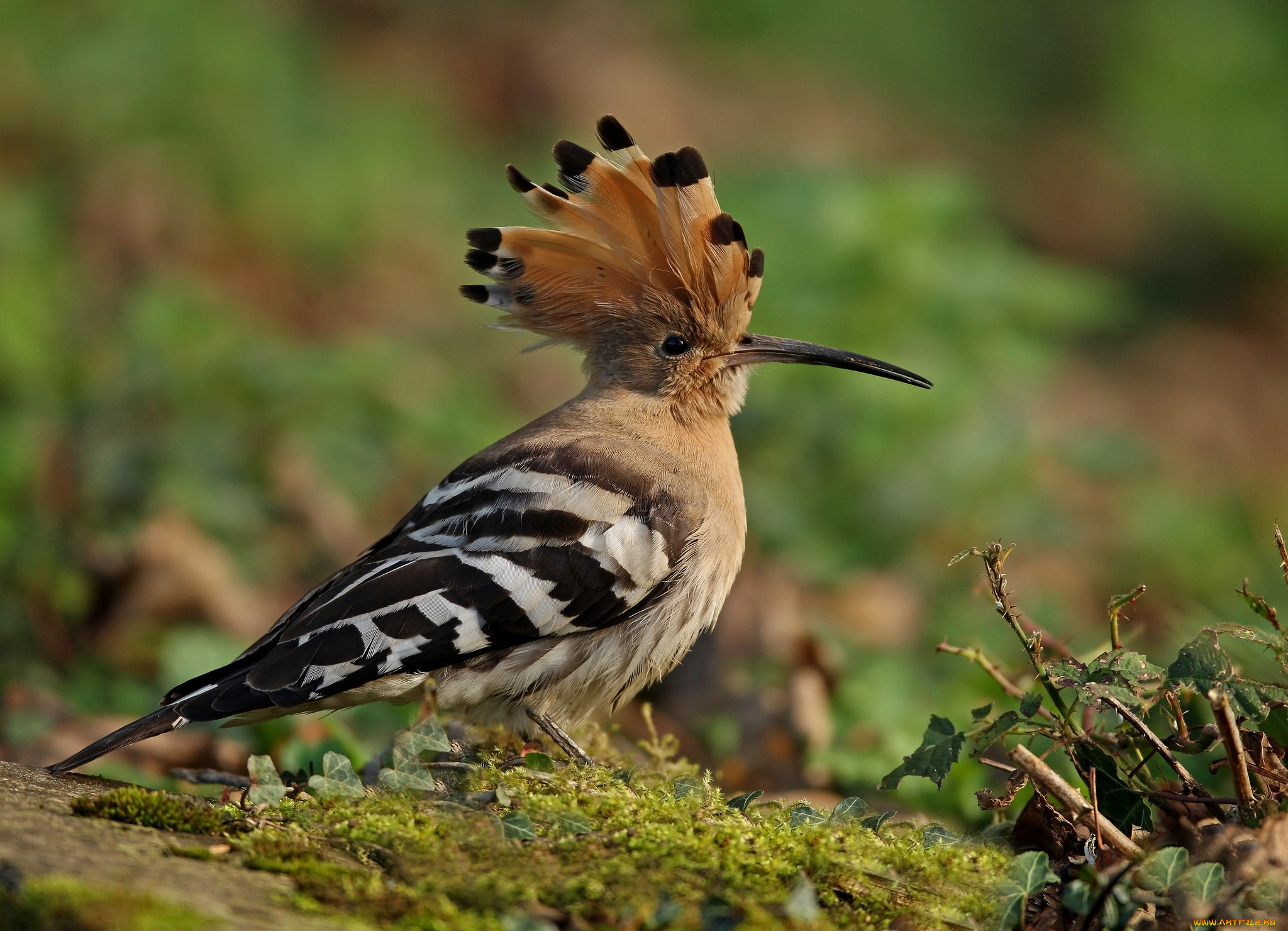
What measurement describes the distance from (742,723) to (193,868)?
2.57m

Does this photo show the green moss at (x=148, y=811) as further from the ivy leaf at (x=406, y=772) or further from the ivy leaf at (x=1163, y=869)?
the ivy leaf at (x=1163, y=869)

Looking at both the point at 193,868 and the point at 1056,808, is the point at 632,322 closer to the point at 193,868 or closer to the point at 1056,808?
the point at 1056,808

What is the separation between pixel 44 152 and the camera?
8.53 metres

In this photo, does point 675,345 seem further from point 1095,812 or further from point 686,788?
point 1095,812

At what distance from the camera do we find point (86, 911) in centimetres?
167

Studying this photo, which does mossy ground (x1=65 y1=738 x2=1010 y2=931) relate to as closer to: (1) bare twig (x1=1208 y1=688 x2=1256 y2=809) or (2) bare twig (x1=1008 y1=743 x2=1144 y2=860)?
(2) bare twig (x1=1008 y1=743 x2=1144 y2=860)

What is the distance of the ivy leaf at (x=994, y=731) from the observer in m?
2.41

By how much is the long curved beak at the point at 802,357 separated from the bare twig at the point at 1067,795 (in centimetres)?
194

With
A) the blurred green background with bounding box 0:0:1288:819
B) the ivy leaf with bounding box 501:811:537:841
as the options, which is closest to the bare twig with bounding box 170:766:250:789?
the blurred green background with bounding box 0:0:1288:819

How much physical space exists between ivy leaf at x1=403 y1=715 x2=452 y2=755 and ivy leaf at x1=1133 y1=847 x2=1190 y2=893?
1286 millimetres

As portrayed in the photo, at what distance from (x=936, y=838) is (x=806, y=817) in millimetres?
251

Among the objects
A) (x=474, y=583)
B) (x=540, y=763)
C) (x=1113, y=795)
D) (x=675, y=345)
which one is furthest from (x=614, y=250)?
(x=1113, y=795)

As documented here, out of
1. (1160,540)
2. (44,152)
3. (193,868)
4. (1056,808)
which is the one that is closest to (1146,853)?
(1056,808)

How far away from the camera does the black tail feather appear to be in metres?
2.71
